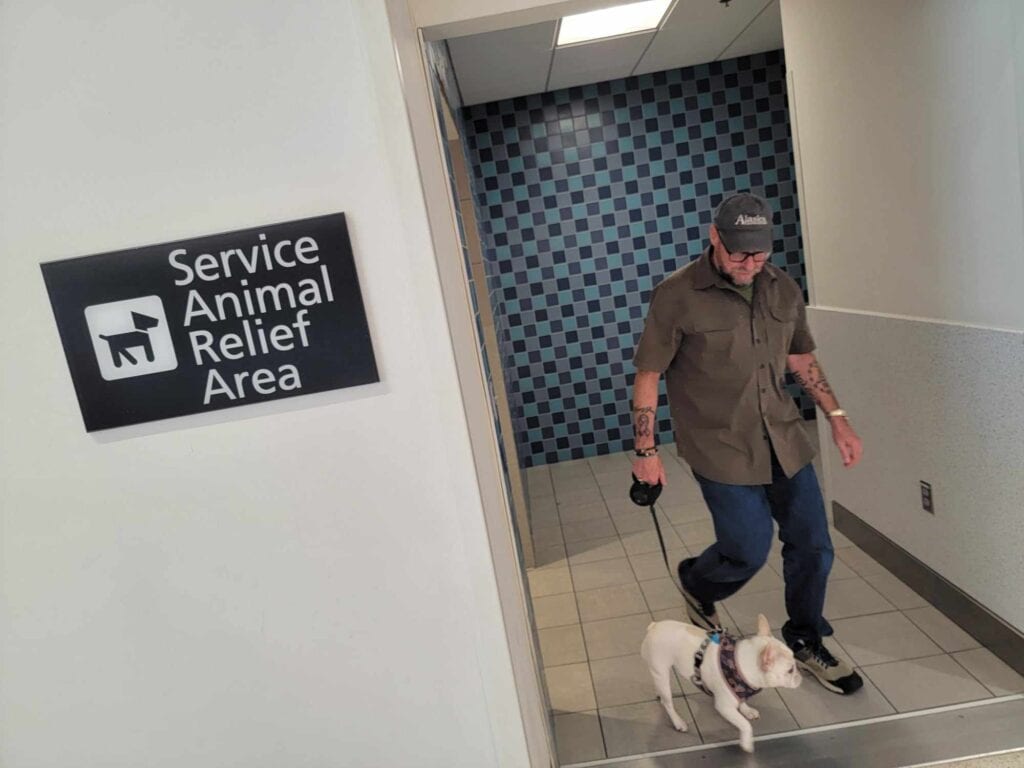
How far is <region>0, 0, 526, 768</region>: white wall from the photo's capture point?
1.36m

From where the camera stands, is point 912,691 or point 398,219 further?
point 912,691

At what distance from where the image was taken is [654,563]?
11.2ft

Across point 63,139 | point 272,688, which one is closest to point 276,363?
point 63,139

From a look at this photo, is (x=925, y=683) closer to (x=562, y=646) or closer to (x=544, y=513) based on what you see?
(x=562, y=646)

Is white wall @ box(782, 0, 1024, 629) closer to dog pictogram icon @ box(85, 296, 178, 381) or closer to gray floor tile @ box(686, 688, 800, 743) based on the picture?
gray floor tile @ box(686, 688, 800, 743)

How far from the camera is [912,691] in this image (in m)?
2.21

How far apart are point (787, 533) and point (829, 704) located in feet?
1.67

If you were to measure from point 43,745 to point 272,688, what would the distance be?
53cm

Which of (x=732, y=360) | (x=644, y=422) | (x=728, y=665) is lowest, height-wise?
(x=728, y=665)

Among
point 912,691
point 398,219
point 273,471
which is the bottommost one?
point 912,691

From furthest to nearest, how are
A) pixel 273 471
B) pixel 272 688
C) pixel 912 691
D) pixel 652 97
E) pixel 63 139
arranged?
pixel 652 97, pixel 912 691, pixel 272 688, pixel 273 471, pixel 63 139

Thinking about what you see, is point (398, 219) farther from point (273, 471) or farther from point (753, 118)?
point (753, 118)

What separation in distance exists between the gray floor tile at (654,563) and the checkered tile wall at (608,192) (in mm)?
1486

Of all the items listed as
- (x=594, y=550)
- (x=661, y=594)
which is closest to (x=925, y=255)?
(x=661, y=594)
